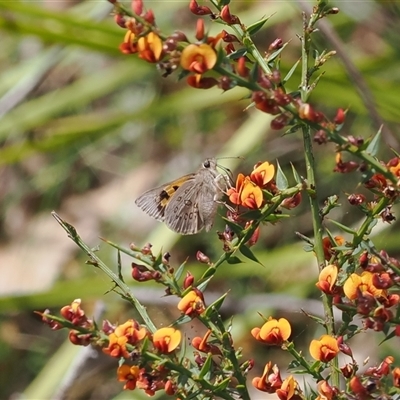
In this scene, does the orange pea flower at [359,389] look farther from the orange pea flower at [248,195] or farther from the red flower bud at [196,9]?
the red flower bud at [196,9]

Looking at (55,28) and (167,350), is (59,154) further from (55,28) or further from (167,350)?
(167,350)

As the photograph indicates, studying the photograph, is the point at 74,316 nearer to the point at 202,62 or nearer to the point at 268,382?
the point at 268,382

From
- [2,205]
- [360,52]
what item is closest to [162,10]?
[360,52]

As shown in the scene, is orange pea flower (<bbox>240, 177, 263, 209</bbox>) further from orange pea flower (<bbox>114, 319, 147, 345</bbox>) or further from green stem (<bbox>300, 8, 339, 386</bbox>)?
orange pea flower (<bbox>114, 319, 147, 345</bbox>)

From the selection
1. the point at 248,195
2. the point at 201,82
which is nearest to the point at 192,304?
the point at 248,195

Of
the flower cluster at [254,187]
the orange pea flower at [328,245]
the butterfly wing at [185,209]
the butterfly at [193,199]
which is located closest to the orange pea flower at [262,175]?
the flower cluster at [254,187]

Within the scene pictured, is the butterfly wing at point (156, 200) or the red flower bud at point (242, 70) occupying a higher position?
the red flower bud at point (242, 70)

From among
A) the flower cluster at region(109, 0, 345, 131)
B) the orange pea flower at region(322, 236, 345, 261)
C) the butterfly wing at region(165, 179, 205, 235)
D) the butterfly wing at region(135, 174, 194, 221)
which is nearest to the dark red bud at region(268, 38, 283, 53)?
the flower cluster at region(109, 0, 345, 131)
